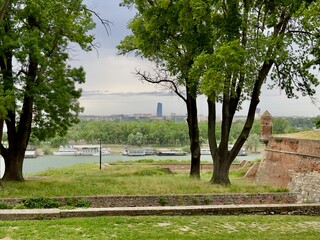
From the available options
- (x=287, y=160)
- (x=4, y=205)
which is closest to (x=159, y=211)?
(x=4, y=205)

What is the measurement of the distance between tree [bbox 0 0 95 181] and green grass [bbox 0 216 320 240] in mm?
6626

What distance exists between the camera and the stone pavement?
7.84 meters

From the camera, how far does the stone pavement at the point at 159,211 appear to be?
7.84m

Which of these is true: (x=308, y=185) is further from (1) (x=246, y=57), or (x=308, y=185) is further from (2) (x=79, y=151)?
(2) (x=79, y=151)

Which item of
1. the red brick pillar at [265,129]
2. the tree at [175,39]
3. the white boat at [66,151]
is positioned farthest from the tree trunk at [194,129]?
the white boat at [66,151]

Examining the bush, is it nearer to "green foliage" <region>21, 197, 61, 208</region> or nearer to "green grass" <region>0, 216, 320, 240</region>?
"green foliage" <region>21, 197, 61, 208</region>

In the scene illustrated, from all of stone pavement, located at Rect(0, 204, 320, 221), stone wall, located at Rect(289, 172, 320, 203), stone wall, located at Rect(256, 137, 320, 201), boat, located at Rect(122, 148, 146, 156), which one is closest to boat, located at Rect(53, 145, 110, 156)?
boat, located at Rect(122, 148, 146, 156)

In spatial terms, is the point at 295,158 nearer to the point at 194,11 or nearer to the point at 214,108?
the point at 214,108

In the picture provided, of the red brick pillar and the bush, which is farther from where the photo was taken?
the red brick pillar

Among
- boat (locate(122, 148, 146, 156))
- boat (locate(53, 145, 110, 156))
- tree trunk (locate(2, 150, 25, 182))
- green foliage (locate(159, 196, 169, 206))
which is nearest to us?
green foliage (locate(159, 196, 169, 206))

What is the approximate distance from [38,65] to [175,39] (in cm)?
540

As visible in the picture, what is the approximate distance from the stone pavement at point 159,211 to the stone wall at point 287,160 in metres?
9.55

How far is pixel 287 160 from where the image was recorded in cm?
2212

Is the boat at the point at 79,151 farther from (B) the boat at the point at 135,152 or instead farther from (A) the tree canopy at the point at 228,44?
(A) the tree canopy at the point at 228,44
